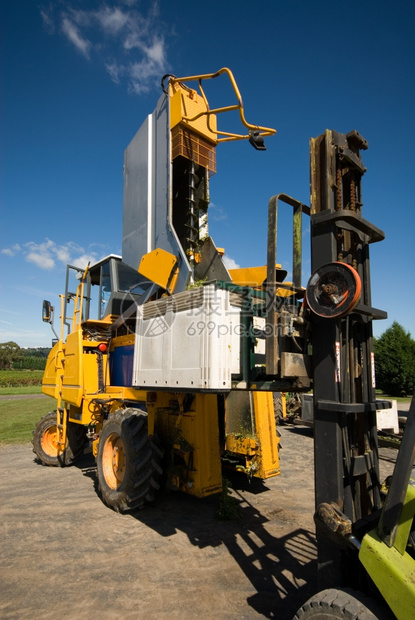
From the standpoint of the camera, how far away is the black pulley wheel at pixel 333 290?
2455 mm

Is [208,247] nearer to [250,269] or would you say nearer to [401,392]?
[250,269]

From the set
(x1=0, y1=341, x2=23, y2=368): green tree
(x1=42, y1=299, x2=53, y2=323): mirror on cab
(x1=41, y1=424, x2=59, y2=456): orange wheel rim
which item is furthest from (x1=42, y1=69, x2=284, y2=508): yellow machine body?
(x1=0, y1=341, x2=23, y2=368): green tree

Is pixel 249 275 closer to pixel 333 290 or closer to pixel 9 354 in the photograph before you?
pixel 333 290

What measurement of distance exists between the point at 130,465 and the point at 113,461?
0.79 meters

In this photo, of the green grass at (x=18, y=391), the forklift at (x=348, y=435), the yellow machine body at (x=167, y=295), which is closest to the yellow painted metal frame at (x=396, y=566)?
the forklift at (x=348, y=435)

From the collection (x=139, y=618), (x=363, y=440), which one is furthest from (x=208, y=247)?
(x=139, y=618)

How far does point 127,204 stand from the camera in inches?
217

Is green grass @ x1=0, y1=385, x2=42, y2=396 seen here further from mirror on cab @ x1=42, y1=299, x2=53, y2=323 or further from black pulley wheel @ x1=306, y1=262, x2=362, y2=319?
black pulley wheel @ x1=306, y1=262, x2=362, y2=319

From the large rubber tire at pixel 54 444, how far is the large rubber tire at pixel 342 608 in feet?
21.0

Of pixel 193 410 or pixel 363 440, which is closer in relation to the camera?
pixel 363 440

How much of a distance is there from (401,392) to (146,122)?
24663 mm

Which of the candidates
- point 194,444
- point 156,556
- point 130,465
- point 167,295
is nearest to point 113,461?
point 130,465

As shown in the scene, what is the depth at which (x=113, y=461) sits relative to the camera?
218 inches

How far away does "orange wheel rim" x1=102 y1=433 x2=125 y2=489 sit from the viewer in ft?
17.5
